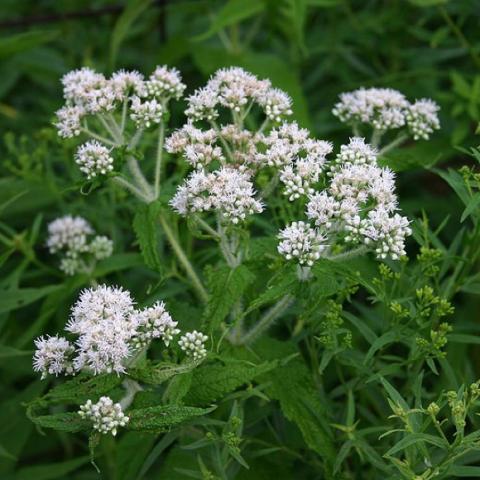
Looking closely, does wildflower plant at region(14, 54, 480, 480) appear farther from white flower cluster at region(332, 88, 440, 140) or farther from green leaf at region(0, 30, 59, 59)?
green leaf at region(0, 30, 59, 59)

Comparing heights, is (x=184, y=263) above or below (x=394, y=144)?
below

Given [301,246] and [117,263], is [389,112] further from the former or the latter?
[117,263]

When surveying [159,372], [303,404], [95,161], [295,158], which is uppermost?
[95,161]

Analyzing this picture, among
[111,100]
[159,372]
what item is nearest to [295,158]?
[111,100]

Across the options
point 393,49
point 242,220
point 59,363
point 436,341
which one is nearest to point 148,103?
point 242,220

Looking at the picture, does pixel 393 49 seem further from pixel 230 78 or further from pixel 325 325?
pixel 325 325

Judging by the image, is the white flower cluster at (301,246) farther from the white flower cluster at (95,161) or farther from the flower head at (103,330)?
the white flower cluster at (95,161)

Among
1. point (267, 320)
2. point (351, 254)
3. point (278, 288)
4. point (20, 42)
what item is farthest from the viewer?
point (20, 42)
